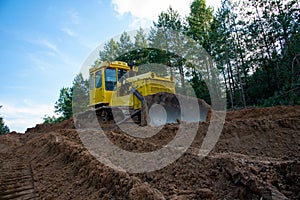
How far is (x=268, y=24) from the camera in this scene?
22.2 metres

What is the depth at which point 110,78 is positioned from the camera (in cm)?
1056

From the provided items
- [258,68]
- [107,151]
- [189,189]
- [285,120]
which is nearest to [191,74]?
Answer: [258,68]

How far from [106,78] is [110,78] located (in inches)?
7.1

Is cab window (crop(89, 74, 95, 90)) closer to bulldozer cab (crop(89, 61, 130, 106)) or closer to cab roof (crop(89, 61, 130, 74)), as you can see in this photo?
bulldozer cab (crop(89, 61, 130, 106))

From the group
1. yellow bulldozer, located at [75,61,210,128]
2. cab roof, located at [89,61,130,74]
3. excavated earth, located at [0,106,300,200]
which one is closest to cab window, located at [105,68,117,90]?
yellow bulldozer, located at [75,61,210,128]

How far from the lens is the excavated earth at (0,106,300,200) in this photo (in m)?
2.71

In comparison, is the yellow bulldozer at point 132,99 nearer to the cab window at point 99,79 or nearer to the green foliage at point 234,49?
the cab window at point 99,79

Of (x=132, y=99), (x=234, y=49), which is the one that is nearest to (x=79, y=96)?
(x=234, y=49)

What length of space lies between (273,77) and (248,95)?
8.82 ft

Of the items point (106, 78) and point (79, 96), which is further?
point (79, 96)

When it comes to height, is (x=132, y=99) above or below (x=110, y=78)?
below

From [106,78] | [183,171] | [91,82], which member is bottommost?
[183,171]

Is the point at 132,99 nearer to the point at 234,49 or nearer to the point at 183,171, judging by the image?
the point at 183,171

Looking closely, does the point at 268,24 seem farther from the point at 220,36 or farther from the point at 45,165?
the point at 45,165
